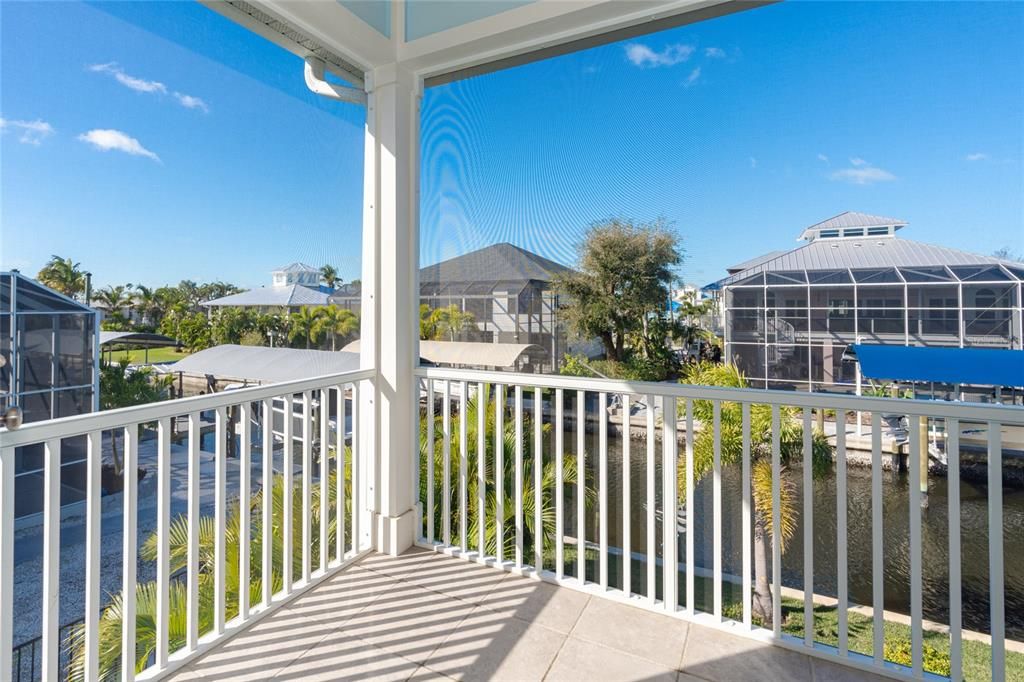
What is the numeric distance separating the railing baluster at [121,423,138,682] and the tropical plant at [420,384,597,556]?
1.38m

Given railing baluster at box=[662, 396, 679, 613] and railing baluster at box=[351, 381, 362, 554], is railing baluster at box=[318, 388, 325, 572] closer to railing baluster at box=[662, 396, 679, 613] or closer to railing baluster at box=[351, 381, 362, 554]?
railing baluster at box=[351, 381, 362, 554]

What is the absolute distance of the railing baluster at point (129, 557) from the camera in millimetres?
1694

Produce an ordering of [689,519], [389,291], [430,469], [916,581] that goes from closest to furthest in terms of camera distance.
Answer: [916,581], [689,519], [389,291], [430,469]

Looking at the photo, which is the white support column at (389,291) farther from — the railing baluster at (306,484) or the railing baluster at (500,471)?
the railing baluster at (500,471)

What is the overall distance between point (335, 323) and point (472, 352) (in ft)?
2.27

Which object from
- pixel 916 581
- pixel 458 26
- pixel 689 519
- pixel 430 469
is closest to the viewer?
pixel 916 581

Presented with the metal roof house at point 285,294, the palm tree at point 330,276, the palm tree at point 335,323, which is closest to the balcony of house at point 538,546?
the palm tree at point 335,323

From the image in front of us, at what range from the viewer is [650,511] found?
2.26 m

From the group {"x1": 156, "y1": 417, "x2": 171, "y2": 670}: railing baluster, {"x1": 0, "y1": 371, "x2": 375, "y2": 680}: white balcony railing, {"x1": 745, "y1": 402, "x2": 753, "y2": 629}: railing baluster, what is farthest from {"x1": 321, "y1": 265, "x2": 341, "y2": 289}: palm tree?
{"x1": 745, "y1": 402, "x2": 753, "y2": 629}: railing baluster

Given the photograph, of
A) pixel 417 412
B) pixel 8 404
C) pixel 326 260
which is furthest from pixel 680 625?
pixel 8 404

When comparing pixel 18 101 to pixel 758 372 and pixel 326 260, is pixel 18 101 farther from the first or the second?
pixel 758 372

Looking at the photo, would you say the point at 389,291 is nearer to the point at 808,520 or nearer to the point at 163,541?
the point at 163,541

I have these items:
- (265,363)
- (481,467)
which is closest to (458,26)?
(265,363)

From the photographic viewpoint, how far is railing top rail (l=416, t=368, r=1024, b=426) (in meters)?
1.71
